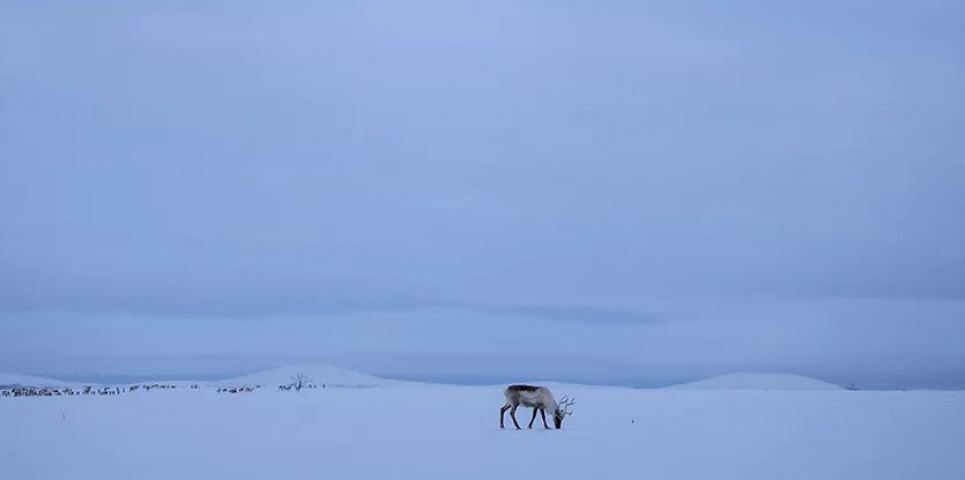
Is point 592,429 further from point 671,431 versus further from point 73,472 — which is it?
point 73,472

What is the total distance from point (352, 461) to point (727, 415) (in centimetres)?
1780

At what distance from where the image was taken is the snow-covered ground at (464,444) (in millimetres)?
16953

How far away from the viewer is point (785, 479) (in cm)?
1581

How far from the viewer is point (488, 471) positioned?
55.7 ft

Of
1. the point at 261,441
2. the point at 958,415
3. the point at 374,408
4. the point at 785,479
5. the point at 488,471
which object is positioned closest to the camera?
the point at 785,479

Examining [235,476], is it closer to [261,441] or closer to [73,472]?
[73,472]

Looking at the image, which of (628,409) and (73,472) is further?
(628,409)

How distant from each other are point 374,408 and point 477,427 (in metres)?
10.8

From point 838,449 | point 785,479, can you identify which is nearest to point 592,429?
point 838,449

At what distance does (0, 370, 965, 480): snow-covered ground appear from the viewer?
1695cm

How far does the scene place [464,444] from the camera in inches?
873

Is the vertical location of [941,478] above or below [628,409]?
below

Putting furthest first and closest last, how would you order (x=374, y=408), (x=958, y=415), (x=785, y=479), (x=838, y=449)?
1. (x=374, y=408)
2. (x=958, y=415)
3. (x=838, y=449)
4. (x=785, y=479)

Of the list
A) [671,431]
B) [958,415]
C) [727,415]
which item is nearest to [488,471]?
[671,431]
